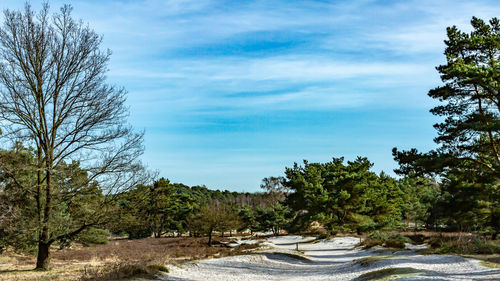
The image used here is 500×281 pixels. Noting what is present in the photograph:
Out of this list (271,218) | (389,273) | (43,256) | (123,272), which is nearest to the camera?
(389,273)

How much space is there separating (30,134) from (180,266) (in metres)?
8.66

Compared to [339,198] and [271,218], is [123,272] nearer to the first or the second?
[339,198]

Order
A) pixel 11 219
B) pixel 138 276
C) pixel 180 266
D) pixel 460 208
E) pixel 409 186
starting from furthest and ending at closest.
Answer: pixel 409 186 → pixel 460 208 → pixel 180 266 → pixel 11 219 → pixel 138 276

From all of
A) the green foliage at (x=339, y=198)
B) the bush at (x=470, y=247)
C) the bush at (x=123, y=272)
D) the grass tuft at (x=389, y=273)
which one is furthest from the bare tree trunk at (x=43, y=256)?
the green foliage at (x=339, y=198)

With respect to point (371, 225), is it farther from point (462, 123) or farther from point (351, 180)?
point (462, 123)

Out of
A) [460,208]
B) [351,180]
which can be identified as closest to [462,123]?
[460,208]

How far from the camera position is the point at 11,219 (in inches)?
626

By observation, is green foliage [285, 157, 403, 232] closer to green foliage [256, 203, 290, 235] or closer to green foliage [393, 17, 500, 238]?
green foliage [256, 203, 290, 235]

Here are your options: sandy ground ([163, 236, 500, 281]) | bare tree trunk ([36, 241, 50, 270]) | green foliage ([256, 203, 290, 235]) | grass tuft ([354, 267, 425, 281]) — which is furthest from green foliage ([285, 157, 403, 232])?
bare tree trunk ([36, 241, 50, 270])

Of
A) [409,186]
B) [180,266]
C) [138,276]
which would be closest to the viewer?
[138,276]

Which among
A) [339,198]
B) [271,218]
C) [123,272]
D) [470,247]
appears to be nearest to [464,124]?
[470,247]

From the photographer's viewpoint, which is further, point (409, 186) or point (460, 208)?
point (409, 186)

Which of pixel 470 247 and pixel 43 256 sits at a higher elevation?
pixel 43 256

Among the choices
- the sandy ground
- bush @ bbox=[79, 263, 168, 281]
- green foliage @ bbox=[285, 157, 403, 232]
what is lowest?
the sandy ground
